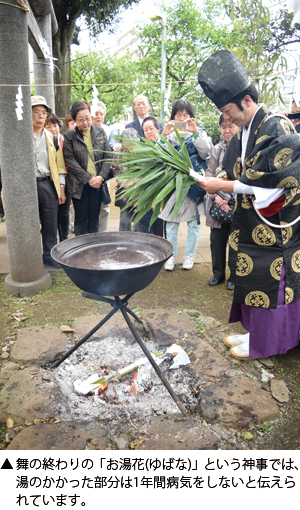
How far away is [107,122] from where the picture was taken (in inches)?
1248

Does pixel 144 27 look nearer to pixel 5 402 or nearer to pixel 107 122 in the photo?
pixel 107 122

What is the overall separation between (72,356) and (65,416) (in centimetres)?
73

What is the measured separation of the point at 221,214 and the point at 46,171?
2447mm

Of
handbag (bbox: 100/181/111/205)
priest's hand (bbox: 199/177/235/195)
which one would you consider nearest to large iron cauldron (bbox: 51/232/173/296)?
priest's hand (bbox: 199/177/235/195)

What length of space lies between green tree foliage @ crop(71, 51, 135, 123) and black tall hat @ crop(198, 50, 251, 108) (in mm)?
26004

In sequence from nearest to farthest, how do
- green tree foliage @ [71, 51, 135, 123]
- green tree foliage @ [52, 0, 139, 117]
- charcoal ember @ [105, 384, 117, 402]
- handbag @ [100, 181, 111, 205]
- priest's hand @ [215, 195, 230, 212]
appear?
charcoal ember @ [105, 384, 117, 402], priest's hand @ [215, 195, 230, 212], handbag @ [100, 181, 111, 205], green tree foliage @ [52, 0, 139, 117], green tree foliage @ [71, 51, 135, 123]

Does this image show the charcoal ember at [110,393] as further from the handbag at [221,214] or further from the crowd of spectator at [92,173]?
the handbag at [221,214]

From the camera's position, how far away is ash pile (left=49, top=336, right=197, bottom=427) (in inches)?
102

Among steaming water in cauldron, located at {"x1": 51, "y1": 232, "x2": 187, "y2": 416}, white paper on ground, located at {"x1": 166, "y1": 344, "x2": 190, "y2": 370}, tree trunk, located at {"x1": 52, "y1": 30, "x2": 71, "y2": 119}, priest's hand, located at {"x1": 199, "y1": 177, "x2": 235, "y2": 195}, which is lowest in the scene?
white paper on ground, located at {"x1": 166, "y1": 344, "x2": 190, "y2": 370}

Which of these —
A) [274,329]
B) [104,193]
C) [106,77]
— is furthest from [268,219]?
[106,77]

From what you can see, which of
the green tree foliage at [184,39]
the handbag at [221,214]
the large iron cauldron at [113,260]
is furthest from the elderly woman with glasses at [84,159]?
the green tree foliage at [184,39]

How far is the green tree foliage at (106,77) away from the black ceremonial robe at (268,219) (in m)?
26.2

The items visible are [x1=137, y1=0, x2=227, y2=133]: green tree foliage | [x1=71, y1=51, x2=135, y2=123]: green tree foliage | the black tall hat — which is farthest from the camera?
[x1=71, y1=51, x2=135, y2=123]: green tree foliage
